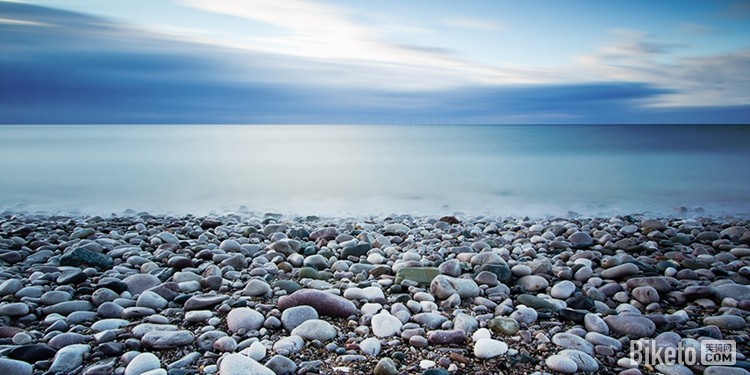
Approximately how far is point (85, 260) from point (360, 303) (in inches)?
66.1

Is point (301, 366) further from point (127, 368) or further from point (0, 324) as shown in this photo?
point (0, 324)

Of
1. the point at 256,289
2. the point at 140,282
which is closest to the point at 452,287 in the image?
the point at 256,289

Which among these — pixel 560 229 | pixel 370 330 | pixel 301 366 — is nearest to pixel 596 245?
pixel 560 229

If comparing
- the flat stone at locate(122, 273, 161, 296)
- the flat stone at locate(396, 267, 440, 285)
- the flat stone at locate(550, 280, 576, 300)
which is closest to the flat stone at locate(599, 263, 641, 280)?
the flat stone at locate(550, 280, 576, 300)

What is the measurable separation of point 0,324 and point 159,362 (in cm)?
82

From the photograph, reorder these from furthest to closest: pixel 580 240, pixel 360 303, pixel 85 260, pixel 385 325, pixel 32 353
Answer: pixel 580 240
pixel 85 260
pixel 360 303
pixel 385 325
pixel 32 353

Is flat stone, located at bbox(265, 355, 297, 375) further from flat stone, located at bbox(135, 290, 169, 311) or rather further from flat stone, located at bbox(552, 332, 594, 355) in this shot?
flat stone, located at bbox(552, 332, 594, 355)

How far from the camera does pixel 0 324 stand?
1906 millimetres

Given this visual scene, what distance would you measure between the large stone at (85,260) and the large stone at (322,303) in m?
1.26

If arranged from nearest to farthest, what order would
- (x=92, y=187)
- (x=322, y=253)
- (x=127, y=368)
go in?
1. (x=127, y=368)
2. (x=322, y=253)
3. (x=92, y=187)

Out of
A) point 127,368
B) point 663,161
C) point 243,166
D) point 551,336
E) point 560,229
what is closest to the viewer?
point 127,368

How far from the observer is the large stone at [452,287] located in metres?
2.29

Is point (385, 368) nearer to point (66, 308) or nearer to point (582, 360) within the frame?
point (582, 360)

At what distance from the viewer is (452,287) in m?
2.32
